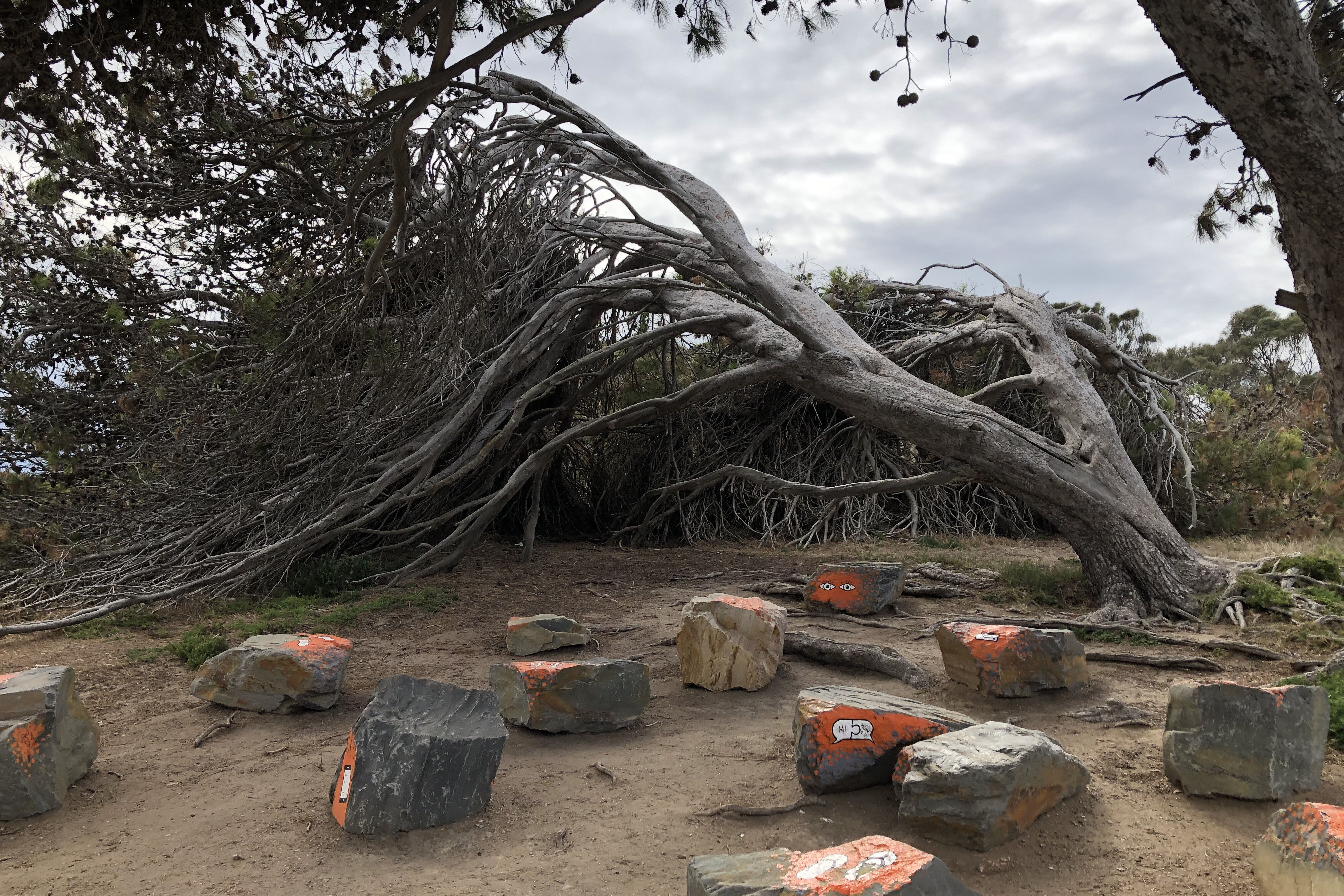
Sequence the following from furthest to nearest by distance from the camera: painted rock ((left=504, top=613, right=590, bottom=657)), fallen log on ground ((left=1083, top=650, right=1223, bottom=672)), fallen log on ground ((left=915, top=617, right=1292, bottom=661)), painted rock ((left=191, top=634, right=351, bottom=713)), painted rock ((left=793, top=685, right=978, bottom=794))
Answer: painted rock ((left=504, top=613, right=590, bottom=657))
fallen log on ground ((left=915, top=617, right=1292, bottom=661))
fallen log on ground ((left=1083, top=650, right=1223, bottom=672))
painted rock ((left=191, top=634, right=351, bottom=713))
painted rock ((left=793, top=685, right=978, bottom=794))

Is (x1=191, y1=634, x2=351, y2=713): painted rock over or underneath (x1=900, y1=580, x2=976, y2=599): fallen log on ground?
underneath

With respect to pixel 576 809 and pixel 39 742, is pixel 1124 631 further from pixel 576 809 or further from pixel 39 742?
pixel 39 742

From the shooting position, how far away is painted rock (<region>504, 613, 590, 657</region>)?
16.3 feet

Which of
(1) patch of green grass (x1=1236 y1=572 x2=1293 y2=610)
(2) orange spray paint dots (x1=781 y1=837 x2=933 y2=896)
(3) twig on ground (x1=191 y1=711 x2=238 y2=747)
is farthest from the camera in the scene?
(1) patch of green grass (x1=1236 y1=572 x2=1293 y2=610)

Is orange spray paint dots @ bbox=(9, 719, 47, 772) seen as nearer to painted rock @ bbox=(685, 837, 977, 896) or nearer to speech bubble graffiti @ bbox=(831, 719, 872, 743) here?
painted rock @ bbox=(685, 837, 977, 896)

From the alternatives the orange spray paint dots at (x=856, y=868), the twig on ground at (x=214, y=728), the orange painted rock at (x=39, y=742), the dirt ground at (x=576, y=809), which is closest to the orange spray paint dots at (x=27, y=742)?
the orange painted rock at (x=39, y=742)

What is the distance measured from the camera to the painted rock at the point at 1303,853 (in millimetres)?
2092

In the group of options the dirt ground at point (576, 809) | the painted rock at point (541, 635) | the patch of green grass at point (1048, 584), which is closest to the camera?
the dirt ground at point (576, 809)

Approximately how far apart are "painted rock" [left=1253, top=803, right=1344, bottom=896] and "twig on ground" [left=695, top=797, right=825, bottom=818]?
51.6 inches

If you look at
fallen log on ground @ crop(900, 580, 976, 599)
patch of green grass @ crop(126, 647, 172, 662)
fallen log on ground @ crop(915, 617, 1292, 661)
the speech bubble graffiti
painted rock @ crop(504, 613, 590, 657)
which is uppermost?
fallen log on ground @ crop(900, 580, 976, 599)

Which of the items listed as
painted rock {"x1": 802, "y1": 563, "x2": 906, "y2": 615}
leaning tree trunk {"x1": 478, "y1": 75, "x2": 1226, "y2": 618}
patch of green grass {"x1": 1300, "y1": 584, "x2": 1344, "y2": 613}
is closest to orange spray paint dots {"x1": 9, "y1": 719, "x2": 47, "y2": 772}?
leaning tree trunk {"x1": 478, "y1": 75, "x2": 1226, "y2": 618}

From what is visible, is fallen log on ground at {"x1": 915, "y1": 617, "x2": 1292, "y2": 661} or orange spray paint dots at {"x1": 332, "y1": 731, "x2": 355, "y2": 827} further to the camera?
fallen log on ground at {"x1": 915, "y1": 617, "x2": 1292, "y2": 661}

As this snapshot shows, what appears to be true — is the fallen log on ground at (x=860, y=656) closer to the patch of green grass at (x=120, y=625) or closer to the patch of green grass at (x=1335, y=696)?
the patch of green grass at (x=1335, y=696)

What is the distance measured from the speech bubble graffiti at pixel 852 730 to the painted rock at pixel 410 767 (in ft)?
3.98
